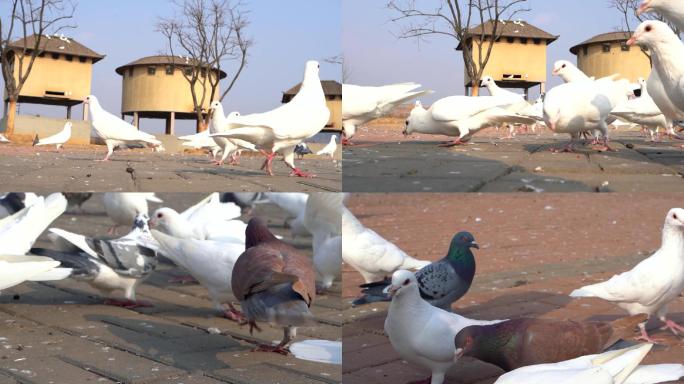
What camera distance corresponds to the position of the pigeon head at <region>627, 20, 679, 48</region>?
3871mm

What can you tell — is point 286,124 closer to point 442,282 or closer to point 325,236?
point 325,236

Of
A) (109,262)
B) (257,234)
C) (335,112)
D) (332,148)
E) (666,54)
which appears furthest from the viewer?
(332,148)

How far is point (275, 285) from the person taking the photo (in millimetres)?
1764

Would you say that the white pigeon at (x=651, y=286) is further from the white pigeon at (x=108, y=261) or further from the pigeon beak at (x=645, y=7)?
the pigeon beak at (x=645, y=7)

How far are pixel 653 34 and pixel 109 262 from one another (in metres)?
2.99

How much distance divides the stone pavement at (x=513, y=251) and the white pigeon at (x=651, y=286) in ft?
0.35

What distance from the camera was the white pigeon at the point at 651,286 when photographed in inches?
94.2

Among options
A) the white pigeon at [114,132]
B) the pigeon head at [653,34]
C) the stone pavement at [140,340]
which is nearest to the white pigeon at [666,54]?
the pigeon head at [653,34]

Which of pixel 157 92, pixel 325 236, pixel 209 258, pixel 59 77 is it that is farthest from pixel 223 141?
pixel 157 92

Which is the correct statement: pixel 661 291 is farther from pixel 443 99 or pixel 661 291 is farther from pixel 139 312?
pixel 443 99

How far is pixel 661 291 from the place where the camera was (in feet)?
7.91

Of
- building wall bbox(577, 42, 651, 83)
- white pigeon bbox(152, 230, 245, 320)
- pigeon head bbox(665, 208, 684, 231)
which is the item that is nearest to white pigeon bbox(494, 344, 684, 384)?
pigeon head bbox(665, 208, 684, 231)

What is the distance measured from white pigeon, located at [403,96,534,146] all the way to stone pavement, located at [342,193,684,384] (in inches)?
24.8

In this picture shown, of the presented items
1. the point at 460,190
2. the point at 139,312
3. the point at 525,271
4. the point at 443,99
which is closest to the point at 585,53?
the point at 443,99
